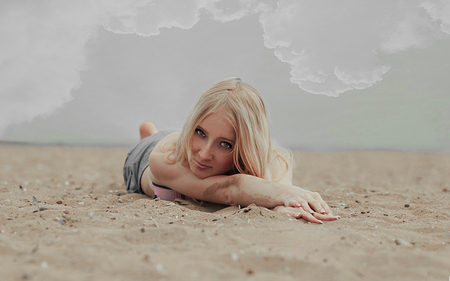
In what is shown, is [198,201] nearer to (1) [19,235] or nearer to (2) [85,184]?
(1) [19,235]

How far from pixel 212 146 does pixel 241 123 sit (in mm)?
312

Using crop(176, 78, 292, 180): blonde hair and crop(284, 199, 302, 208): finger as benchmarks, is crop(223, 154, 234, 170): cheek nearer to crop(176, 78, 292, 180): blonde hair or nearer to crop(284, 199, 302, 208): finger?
crop(176, 78, 292, 180): blonde hair

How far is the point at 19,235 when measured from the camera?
1.86 metres

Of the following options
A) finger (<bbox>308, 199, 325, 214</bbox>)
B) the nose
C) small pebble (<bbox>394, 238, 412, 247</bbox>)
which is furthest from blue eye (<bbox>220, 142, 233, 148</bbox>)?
small pebble (<bbox>394, 238, 412, 247</bbox>)

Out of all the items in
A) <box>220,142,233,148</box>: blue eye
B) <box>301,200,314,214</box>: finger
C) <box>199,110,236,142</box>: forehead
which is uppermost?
<box>199,110,236,142</box>: forehead

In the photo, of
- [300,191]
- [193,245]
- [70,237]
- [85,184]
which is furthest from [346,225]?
[85,184]

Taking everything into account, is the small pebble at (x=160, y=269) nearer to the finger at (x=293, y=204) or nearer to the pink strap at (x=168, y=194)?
the finger at (x=293, y=204)

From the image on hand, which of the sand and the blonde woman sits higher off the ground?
the blonde woman

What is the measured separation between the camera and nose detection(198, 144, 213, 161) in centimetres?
282

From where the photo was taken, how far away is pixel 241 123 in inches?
112

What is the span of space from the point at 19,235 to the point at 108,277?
84 centimetres

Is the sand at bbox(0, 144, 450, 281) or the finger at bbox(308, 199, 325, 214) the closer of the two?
the sand at bbox(0, 144, 450, 281)

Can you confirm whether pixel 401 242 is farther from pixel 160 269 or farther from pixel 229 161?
pixel 229 161

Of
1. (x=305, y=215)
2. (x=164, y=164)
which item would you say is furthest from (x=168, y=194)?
(x=305, y=215)
